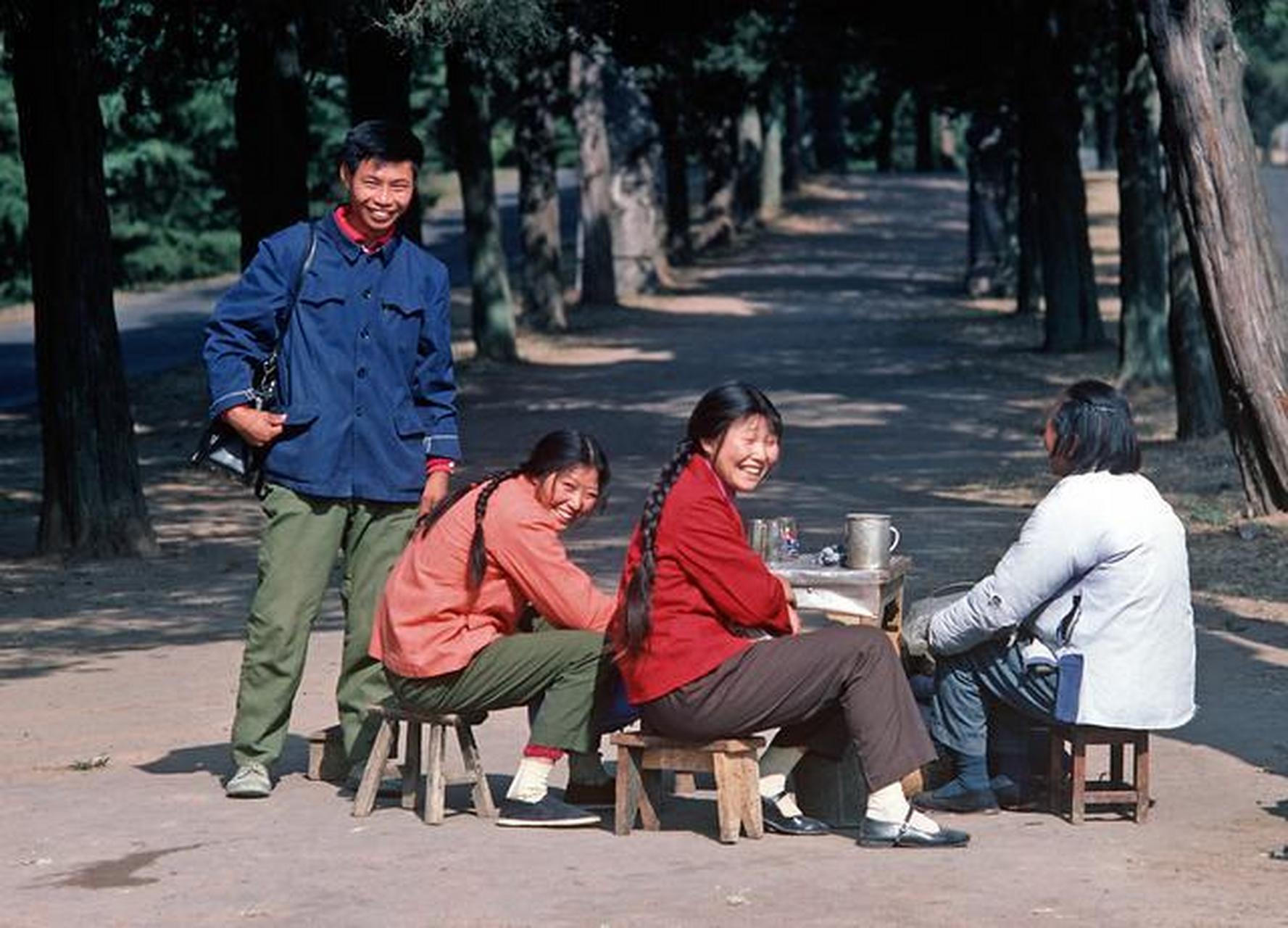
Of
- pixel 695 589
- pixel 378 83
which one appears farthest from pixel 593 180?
pixel 695 589

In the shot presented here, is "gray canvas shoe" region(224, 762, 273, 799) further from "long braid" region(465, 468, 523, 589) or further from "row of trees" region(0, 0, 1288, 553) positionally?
"row of trees" region(0, 0, 1288, 553)

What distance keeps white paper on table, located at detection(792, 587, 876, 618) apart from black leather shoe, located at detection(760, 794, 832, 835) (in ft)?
2.17

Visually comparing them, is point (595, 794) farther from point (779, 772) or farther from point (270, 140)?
point (270, 140)

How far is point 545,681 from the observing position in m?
7.90

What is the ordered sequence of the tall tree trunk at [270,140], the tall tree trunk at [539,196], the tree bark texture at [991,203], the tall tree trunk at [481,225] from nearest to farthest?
the tall tree trunk at [270,140], the tall tree trunk at [481,225], the tall tree trunk at [539,196], the tree bark texture at [991,203]

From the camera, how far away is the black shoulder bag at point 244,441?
8312 mm

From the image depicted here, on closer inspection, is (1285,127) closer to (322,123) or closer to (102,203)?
(322,123)

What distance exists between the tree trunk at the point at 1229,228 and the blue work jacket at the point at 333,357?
807 cm

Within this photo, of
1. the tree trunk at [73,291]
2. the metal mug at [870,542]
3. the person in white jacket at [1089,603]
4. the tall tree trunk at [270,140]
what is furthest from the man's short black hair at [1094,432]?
the tall tree trunk at [270,140]

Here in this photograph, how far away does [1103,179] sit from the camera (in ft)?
247

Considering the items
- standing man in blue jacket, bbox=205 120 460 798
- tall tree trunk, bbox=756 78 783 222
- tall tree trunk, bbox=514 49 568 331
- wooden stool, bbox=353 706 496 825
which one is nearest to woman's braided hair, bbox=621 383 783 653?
wooden stool, bbox=353 706 496 825

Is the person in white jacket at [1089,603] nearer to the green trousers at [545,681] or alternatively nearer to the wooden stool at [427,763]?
the green trousers at [545,681]

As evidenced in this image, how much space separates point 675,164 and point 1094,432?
134 ft

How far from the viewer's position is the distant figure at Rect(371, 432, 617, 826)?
25.8ft
